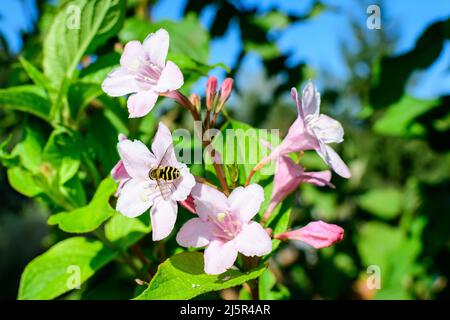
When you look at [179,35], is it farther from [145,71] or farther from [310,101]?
[310,101]

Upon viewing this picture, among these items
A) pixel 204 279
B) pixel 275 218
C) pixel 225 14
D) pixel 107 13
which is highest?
pixel 225 14

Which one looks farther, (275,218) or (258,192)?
(275,218)

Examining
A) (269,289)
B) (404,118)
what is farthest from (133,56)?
(404,118)

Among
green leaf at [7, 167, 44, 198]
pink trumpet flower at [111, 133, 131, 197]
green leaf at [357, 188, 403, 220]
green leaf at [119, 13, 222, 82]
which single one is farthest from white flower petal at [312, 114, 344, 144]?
green leaf at [357, 188, 403, 220]

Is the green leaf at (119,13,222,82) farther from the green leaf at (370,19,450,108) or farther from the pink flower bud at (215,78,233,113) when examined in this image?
the green leaf at (370,19,450,108)

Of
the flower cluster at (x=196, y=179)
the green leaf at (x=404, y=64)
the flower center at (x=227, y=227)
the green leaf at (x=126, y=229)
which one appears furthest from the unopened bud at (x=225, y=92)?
the green leaf at (x=404, y=64)
